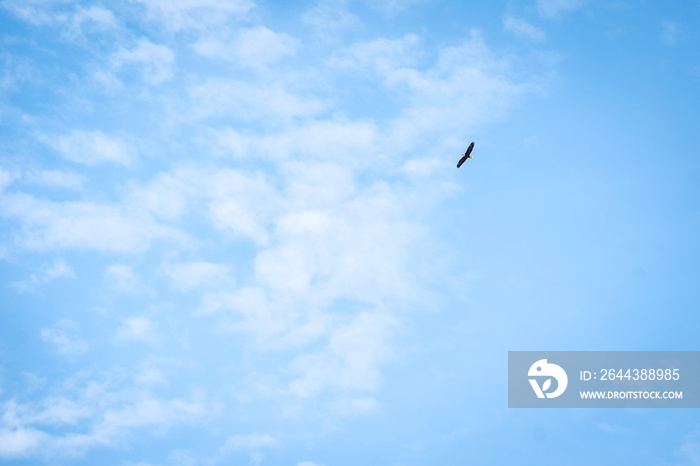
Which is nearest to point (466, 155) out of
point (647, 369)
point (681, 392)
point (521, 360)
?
point (521, 360)

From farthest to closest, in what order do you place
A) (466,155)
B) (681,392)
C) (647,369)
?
1. (681,392)
2. (647,369)
3. (466,155)

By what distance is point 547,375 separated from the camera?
2840 inches

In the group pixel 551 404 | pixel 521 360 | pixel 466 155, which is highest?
pixel 466 155

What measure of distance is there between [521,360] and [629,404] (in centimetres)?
1272

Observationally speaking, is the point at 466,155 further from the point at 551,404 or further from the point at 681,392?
the point at 681,392

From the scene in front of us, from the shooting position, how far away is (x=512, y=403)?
7069 cm

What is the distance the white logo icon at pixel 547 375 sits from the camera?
7111 centimetres

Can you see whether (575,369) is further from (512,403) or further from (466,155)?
(466,155)

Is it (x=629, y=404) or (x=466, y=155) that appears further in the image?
(x=629, y=404)

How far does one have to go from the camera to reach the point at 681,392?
77125 mm

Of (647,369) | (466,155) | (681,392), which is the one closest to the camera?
(466,155)

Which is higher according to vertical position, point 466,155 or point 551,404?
point 466,155

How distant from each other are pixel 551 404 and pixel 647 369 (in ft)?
35.8

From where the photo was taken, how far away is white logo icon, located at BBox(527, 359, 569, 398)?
7111 centimetres
